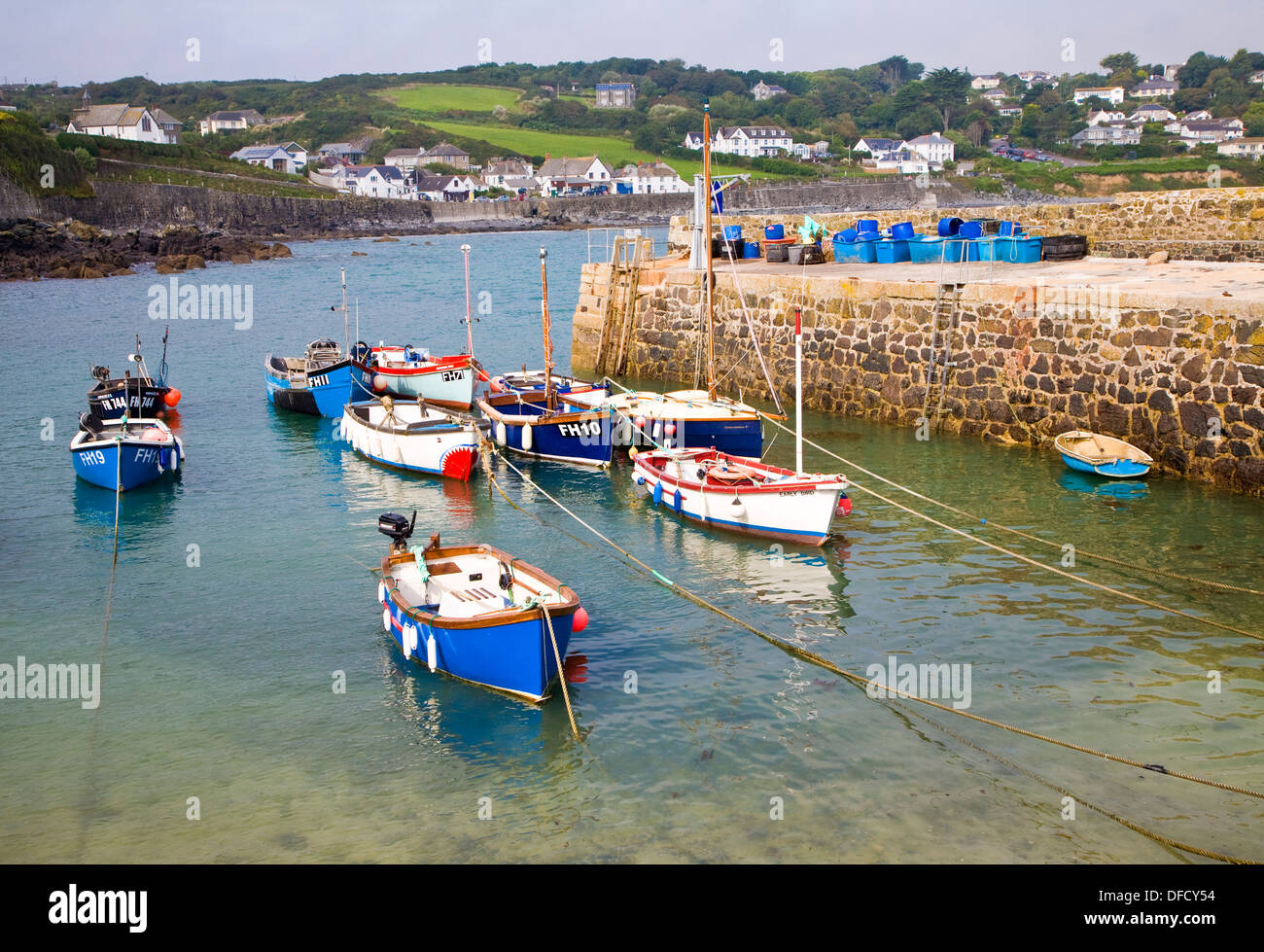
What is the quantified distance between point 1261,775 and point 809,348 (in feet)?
59.2

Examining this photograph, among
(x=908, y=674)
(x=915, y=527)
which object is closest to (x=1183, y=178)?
(x=915, y=527)

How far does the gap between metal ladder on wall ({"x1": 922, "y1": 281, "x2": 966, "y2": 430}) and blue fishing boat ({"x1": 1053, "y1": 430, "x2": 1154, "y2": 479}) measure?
390cm

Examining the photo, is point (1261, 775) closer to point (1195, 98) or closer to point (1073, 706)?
point (1073, 706)

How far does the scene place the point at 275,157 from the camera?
478 feet

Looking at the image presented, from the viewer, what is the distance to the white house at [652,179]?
153 meters

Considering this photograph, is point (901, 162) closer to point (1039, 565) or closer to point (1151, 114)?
point (1151, 114)

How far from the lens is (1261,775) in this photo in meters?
9.95

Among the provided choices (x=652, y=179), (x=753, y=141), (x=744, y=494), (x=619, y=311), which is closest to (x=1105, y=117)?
(x=753, y=141)

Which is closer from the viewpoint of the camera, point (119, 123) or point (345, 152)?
→ point (119, 123)

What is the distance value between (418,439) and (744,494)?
320 inches

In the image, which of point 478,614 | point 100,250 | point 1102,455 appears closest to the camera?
point 478,614

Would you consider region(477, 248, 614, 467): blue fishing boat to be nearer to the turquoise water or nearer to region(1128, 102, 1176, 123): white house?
the turquoise water

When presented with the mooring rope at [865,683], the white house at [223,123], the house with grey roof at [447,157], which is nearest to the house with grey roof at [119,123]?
the white house at [223,123]

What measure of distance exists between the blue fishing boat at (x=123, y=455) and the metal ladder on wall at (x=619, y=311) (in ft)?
45.0
